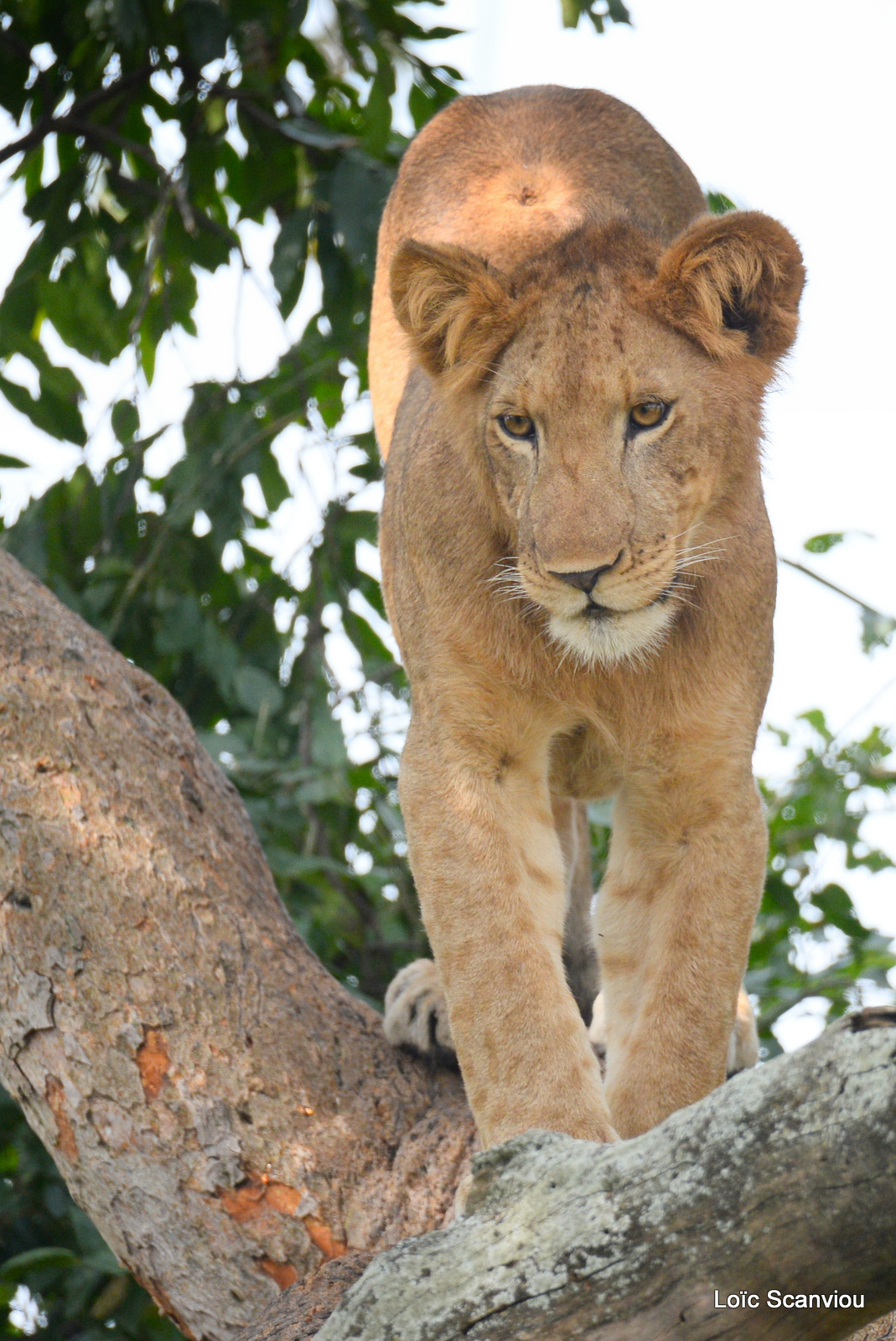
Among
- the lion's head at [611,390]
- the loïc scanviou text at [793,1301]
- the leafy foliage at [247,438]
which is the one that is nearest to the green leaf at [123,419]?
the leafy foliage at [247,438]

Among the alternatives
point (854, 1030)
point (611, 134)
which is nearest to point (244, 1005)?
point (854, 1030)

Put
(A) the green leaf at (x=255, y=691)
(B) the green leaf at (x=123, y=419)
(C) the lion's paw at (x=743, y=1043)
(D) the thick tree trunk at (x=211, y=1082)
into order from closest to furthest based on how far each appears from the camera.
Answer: (D) the thick tree trunk at (x=211, y=1082)
(C) the lion's paw at (x=743, y=1043)
(A) the green leaf at (x=255, y=691)
(B) the green leaf at (x=123, y=419)

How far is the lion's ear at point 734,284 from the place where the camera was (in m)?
2.94

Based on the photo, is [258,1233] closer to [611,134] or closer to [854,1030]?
[854,1030]

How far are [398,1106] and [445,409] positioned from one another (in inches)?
64.8

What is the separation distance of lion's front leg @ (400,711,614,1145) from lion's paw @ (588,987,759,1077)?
2.14 feet

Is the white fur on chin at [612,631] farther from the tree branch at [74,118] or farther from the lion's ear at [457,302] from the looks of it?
the tree branch at [74,118]

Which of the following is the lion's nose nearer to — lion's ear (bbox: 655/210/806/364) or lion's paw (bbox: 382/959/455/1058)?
lion's ear (bbox: 655/210/806/364)

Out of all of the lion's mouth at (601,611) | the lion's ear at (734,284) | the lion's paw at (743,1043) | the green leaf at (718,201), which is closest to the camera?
the lion's mouth at (601,611)

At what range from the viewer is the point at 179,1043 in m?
3.13

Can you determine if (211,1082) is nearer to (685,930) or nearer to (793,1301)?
(685,930)

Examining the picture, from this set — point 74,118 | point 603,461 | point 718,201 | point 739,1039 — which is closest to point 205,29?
point 74,118

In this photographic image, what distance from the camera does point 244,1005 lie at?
10.7 ft

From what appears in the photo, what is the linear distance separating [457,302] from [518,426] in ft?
1.23
